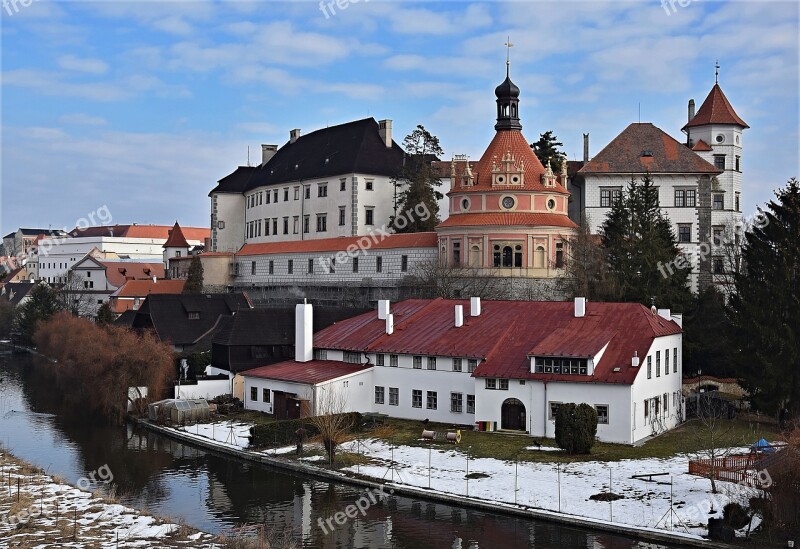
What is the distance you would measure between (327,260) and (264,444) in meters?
35.6

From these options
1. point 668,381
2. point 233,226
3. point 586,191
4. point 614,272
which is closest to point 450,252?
point 614,272

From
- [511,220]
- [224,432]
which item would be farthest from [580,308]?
[511,220]

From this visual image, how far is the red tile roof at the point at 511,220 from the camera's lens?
5819 cm

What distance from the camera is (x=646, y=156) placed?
70375 millimetres

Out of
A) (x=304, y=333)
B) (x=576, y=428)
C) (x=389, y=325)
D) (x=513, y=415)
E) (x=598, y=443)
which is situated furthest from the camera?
(x=304, y=333)

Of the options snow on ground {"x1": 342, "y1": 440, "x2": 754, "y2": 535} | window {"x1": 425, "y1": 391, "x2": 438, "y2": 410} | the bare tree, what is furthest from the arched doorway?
the bare tree

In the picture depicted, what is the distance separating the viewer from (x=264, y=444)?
36750 millimetres

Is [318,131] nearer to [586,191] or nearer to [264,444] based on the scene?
[586,191]

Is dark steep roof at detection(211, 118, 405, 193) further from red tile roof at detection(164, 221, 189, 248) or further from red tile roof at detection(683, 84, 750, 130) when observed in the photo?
red tile roof at detection(683, 84, 750, 130)

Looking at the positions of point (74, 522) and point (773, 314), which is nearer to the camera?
point (74, 522)

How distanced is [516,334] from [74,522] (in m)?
22.0

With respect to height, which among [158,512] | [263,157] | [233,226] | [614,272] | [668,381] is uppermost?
[263,157]

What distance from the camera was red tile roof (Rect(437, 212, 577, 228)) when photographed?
58188mm

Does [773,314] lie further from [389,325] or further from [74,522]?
[74,522]
